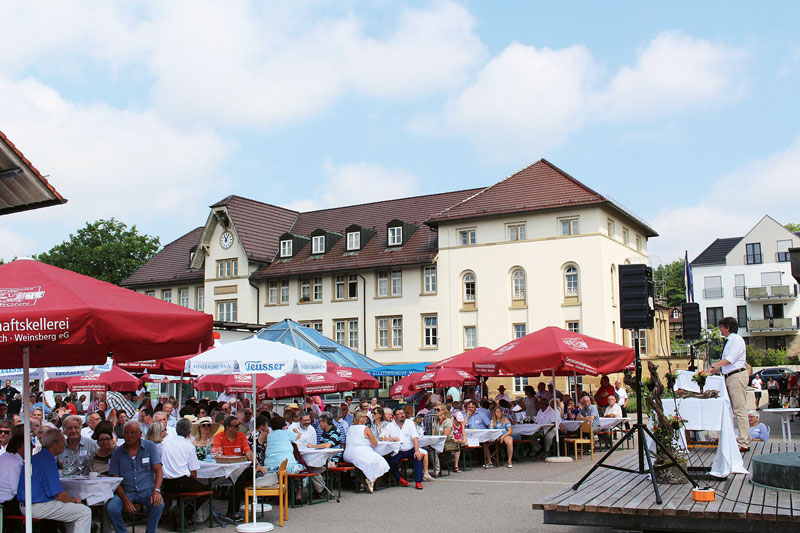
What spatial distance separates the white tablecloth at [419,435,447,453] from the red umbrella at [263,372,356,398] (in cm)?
418

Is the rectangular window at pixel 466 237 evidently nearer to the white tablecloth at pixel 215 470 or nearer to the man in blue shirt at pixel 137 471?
the white tablecloth at pixel 215 470

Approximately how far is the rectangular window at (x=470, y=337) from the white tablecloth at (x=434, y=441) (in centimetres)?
2954

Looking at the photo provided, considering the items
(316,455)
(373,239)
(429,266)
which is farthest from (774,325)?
(316,455)

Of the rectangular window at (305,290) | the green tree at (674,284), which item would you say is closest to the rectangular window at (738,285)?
the green tree at (674,284)

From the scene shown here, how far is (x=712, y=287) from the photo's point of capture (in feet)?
262

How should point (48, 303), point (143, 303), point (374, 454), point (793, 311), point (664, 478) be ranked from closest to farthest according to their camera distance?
point (48, 303) < point (143, 303) < point (664, 478) < point (374, 454) < point (793, 311)

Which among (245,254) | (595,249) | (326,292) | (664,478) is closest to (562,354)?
(664,478)

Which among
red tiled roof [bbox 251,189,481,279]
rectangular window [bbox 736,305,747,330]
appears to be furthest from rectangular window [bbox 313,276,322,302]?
rectangular window [bbox 736,305,747,330]

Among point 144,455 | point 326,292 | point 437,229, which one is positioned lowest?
point 144,455

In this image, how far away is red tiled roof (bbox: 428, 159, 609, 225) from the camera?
43.9 metres

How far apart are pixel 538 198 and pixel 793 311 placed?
42509mm

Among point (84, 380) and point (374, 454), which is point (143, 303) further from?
point (84, 380)

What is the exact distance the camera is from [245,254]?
173 feet

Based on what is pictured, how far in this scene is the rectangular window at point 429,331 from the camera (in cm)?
4709
